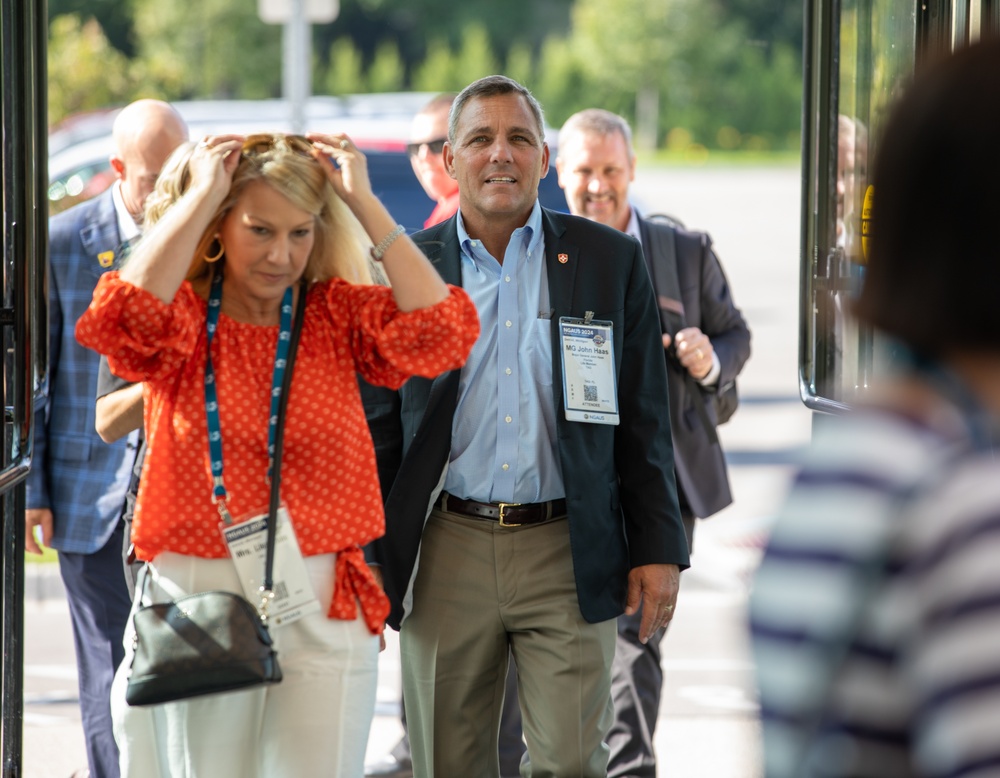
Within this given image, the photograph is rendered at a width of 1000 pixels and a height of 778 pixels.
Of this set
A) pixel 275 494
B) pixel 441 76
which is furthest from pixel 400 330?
pixel 441 76

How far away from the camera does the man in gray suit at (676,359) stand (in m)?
4.47

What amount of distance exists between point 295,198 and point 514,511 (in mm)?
960

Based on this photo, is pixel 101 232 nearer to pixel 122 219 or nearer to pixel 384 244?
pixel 122 219

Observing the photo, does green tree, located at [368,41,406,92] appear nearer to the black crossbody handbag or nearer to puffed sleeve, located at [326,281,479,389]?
puffed sleeve, located at [326,281,479,389]

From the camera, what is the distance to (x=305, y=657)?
8.80ft

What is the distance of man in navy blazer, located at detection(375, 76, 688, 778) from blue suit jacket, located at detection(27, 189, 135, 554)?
1.29 metres

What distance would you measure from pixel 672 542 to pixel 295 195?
1.25 m

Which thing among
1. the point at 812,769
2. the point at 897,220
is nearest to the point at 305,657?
the point at 812,769

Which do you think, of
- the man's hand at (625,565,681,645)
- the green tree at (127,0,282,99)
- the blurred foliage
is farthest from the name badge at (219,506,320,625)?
the green tree at (127,0,282,99)

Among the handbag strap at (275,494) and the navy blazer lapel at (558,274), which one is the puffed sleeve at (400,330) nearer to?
the handbag strap at (275,494)

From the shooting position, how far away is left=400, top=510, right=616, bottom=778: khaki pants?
3322 millimetres

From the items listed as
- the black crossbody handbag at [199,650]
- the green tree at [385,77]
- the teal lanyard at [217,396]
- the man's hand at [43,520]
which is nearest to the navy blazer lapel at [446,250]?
the teal lanyard at [217,396]

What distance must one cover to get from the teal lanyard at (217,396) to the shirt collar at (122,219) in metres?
1.70

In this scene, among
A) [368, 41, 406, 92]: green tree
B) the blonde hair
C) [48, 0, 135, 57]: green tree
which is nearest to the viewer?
the blonde hair
